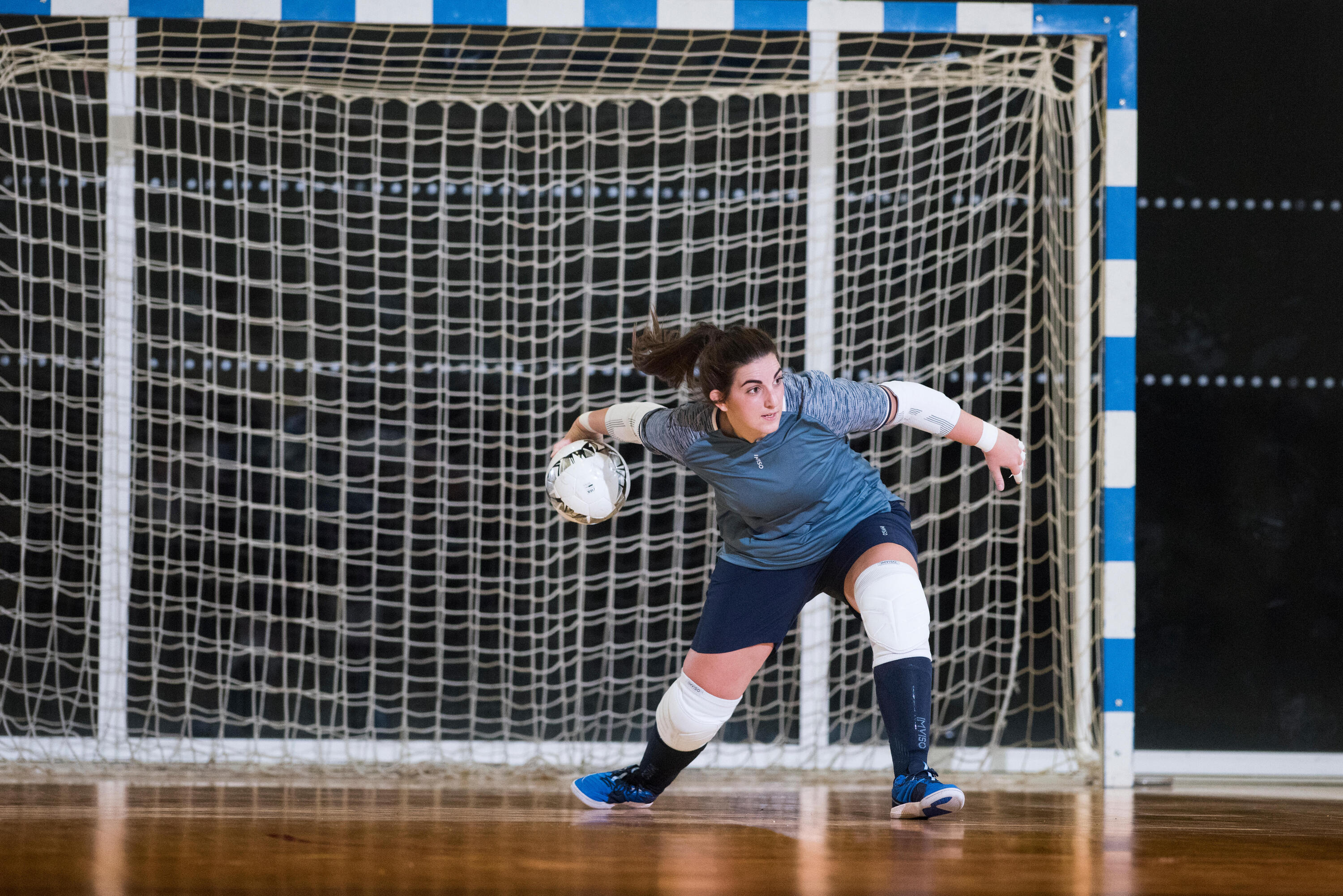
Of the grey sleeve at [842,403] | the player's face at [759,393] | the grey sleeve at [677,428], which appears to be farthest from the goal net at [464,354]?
the player's face at [759,393]

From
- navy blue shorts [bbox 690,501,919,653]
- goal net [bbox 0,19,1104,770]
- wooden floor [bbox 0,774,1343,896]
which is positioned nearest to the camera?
wooden floor [bbox 0,774,1343,896]

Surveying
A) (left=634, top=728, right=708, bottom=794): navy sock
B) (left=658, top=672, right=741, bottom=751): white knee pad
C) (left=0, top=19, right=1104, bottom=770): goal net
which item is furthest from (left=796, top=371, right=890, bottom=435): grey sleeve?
(left=0, top=19, right=1104, bottom=770): goal net

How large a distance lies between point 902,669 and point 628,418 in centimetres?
85

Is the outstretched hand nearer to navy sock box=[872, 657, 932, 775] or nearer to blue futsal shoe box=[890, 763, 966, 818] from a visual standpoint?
navy sock box=[872, 657, 932, 775]

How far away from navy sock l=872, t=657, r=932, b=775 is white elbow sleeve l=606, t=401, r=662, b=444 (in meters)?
0.79

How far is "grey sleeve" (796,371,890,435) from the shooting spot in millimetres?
2580

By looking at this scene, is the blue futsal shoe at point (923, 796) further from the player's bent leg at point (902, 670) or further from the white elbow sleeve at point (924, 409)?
the white elbow sleeve at point (924, 409)

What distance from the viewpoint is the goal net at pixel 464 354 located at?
3.99 m

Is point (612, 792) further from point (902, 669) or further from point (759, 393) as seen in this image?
point (759, 393)

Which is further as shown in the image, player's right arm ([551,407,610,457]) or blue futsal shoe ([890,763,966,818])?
player's right arm ([551,407,610,457])

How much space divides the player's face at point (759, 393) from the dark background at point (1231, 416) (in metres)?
2.10

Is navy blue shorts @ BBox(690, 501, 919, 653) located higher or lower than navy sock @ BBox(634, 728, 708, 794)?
higher

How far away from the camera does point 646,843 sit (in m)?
2.16

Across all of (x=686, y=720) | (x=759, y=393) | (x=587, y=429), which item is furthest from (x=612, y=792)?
(x=759, y=393)
